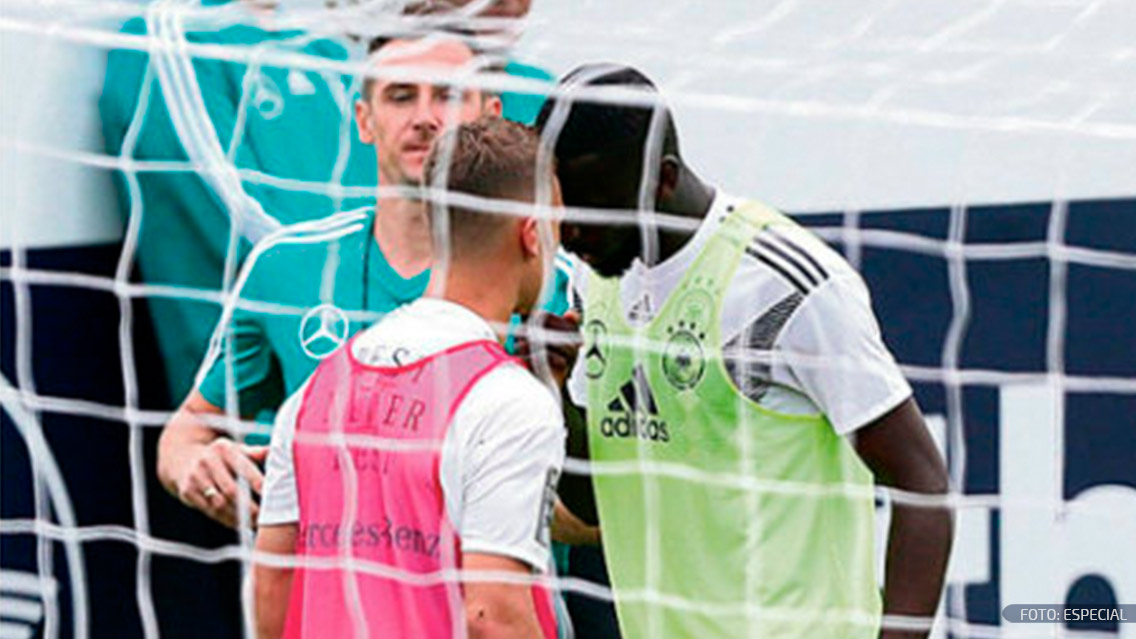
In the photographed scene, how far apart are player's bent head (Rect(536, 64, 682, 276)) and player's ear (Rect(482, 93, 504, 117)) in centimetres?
38

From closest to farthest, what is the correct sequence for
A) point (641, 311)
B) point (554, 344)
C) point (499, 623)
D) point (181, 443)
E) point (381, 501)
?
point (499, 623) → point (381, 501) → point (641, 311) → point (554, 344) → point (181, 443)

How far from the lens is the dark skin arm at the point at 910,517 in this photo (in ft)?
9.97

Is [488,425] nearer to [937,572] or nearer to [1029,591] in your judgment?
[937,572]

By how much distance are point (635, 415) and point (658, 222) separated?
230 millimetres

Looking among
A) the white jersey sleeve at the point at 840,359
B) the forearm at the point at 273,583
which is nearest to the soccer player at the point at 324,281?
the forearm at the point at 273,583

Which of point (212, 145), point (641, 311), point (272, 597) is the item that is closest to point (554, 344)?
point (641, 311)

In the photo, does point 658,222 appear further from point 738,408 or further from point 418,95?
point 418,95

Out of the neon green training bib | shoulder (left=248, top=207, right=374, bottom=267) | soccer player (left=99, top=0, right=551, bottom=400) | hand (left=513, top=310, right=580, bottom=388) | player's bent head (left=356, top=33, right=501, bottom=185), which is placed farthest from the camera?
soccer player (left=99, top=0, right=551, bottom=400)

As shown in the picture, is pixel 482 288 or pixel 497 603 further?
Result: pixel 482 288

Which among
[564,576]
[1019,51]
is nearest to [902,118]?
[1019,51]

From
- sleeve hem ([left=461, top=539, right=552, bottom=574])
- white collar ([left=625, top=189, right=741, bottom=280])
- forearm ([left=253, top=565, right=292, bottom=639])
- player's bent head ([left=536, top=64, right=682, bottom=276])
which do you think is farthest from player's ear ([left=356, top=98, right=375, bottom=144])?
sleeve hem ([left=461, top=539, right=552, bottom=574])

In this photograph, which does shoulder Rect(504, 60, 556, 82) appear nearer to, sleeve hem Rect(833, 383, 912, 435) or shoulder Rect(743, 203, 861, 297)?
shoulder Rect(743, 203, 861, 297)

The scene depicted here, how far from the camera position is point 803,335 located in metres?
3.06

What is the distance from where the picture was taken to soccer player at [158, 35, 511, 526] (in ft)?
11.7
